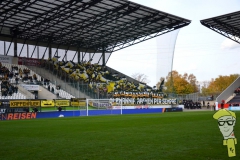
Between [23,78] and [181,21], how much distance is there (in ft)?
79.6

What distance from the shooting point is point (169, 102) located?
5172 cm

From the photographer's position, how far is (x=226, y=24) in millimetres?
50125

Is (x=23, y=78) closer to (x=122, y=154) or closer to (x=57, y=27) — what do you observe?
(x=57, y=27)

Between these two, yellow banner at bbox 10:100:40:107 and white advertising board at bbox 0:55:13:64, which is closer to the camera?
yellow banner at bbox 10:100:40:107

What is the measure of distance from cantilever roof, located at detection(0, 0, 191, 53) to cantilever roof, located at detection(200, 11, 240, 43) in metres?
4.34

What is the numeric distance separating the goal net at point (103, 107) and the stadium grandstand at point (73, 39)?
1.49m

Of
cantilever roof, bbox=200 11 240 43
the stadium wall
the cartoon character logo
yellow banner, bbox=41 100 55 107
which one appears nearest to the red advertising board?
yellow banner, bbox=41 100 55 107

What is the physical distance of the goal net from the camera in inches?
1609

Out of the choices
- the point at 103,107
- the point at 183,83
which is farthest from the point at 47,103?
the point at 183,83

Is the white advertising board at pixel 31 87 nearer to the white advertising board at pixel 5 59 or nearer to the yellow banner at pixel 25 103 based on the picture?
the white advertising board at pixel 5 59

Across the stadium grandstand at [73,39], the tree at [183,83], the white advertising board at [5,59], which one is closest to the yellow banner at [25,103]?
the stadium grandstand at [73,39]

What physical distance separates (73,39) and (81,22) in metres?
10.9

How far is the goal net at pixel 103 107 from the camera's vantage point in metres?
40.9

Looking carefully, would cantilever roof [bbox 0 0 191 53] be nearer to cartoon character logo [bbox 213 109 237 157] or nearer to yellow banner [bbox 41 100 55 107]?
yellow banner [bbox 41 100 55 107]
